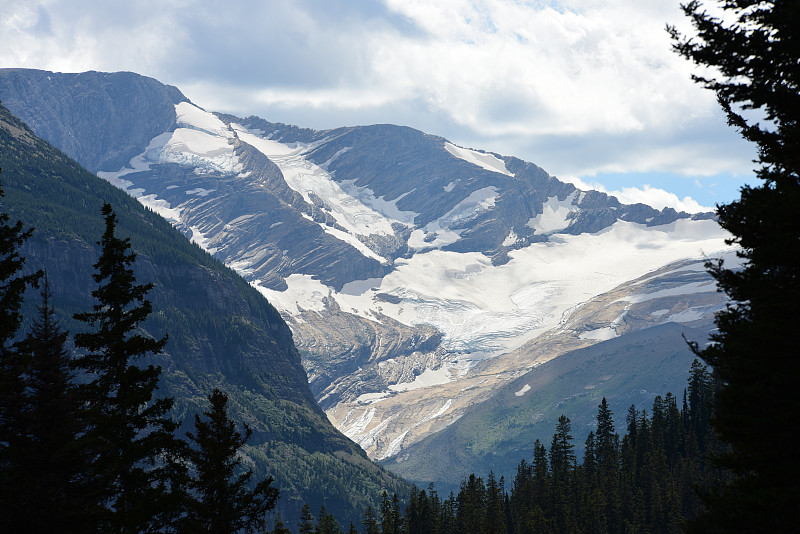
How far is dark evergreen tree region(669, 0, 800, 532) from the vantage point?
20.2 meters

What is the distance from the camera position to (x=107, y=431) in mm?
30703

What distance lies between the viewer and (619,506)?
10575 centimetres

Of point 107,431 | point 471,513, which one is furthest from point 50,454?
point 471,513

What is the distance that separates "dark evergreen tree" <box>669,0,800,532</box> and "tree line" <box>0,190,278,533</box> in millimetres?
17319

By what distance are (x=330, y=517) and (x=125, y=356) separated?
306 feet

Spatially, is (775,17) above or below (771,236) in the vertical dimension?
above

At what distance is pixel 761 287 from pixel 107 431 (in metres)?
22.7

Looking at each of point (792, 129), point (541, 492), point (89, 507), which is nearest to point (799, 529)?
point (792, 129)

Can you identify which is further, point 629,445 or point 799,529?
point 629,445

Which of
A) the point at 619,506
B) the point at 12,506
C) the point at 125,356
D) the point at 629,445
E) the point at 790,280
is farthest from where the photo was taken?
the point at 629,445

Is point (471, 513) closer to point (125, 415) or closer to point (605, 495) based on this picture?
point (605, 495)

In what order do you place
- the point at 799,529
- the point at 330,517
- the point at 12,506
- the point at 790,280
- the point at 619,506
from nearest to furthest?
the point at 799,529
the point at 790,280
the point at 12,506
the point at 619,506
the point at 330,517

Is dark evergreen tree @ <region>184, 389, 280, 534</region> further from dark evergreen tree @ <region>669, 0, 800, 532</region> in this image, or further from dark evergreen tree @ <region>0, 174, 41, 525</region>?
dark evergreen tree @ <region>669, 0, 800, 532</region>

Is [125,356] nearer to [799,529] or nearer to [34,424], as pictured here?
[34,424]
